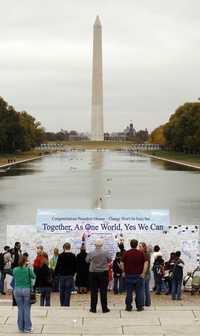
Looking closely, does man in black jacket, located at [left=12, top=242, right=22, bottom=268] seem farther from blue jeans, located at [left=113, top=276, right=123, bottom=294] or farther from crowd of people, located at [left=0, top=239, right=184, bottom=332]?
blue jeans, located at [left=113, top=276, right=123, bottom=294]

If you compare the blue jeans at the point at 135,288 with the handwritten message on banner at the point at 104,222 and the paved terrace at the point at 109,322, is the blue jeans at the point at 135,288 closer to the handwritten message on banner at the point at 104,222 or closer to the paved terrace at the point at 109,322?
the paved terrace at the point at 109,322

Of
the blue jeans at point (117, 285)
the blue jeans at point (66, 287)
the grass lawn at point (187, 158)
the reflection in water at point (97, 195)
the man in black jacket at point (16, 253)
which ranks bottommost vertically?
the grass lawn at point (187, 158)

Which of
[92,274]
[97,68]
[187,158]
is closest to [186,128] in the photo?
[187,158]

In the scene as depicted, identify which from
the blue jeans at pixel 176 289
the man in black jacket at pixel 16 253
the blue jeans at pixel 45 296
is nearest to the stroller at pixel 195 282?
the blue jeans at pixel 176 289

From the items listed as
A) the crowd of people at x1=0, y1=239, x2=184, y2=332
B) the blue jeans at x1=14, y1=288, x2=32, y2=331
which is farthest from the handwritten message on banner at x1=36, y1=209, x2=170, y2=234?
the blue jeans at x1=14, y1=288, x2=32, y2=331

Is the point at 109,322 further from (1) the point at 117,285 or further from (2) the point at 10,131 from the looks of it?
(2) the point at 10,131
